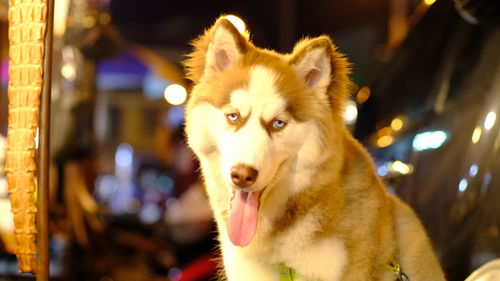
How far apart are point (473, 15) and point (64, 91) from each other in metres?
2.10

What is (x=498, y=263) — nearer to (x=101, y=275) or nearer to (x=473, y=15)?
(x=473, y=15)

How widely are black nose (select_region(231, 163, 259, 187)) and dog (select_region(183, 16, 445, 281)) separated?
0.02m

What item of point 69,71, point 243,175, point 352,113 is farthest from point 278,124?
point 69,71

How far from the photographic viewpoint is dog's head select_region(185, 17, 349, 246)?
46.4 inches

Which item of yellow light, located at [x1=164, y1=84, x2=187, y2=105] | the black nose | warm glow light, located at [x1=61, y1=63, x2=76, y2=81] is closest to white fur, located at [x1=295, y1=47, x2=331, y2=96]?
the black nose

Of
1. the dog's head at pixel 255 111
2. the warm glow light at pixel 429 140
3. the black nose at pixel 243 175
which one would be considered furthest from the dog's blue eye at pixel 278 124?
the warm glow light at pixel 429 140

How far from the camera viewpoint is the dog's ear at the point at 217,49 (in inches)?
49.3

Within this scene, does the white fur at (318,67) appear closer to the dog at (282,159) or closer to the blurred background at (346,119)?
the dog at (282,159)

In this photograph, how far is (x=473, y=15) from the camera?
199cm

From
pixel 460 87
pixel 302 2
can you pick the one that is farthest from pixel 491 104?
pixel 302 2

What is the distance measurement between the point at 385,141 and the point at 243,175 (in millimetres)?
1590

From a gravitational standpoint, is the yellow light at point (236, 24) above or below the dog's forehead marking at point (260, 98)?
above

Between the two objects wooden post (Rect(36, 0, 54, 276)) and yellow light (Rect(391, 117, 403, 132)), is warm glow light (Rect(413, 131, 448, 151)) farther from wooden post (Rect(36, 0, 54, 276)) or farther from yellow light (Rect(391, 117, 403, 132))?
wooden post (Rect(36, 0, 54, 276))

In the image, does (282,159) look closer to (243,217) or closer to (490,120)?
(243,217)
